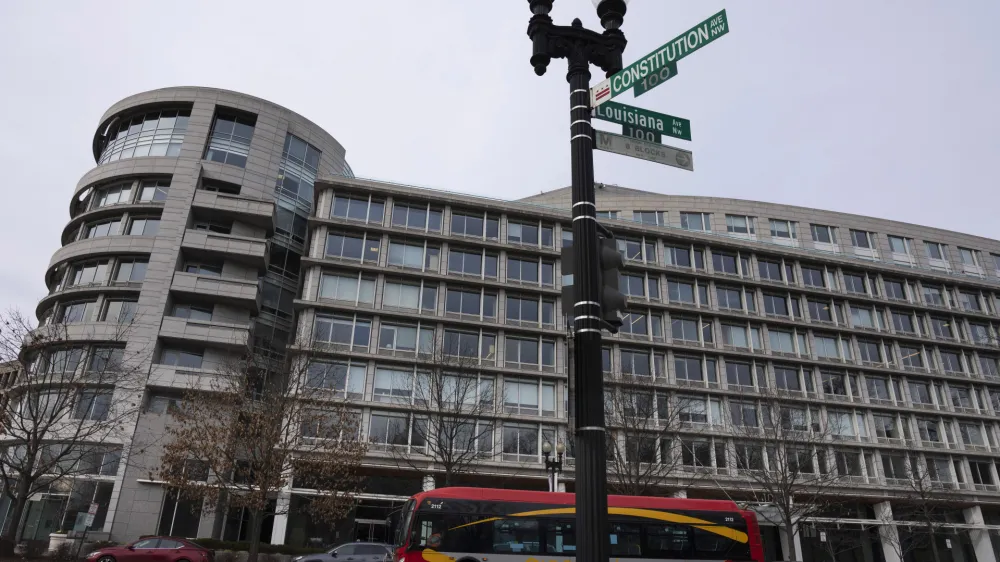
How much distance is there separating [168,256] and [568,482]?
30.1 meters

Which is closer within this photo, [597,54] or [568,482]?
[597,54]

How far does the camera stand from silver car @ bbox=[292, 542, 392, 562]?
24.4 meters

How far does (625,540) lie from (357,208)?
32.2m

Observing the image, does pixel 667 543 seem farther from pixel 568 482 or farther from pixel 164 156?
pixel 164 156

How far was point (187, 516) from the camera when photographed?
37.5 metres

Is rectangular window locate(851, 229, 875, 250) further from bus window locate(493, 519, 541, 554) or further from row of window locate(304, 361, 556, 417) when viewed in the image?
bus window locate(493, 519, 541, 554)

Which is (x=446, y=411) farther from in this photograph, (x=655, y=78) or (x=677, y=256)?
(x=655, y=78)

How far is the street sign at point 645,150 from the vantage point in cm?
737

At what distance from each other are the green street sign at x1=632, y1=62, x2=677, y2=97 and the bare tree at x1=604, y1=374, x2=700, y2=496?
3037 cm

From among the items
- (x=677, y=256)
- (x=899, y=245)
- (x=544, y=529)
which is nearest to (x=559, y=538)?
(x=544, y=529)

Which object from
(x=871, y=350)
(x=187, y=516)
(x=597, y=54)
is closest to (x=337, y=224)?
(x=187, y=516)

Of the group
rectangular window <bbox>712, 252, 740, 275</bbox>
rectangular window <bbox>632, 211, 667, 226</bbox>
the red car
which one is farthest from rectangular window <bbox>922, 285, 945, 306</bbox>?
the red car

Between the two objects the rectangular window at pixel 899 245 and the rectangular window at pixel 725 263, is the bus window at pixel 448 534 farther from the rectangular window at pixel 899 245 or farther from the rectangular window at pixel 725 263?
the rectangular window at pixel 899 245

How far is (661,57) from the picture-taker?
719 cm
